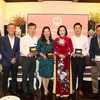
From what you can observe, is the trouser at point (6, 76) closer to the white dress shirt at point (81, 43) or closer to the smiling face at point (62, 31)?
the smiling face at point (62, 31)

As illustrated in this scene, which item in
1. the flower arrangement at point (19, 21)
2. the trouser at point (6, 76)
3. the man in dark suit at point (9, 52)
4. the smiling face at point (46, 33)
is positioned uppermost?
the flower arrangement at point (19, 21)

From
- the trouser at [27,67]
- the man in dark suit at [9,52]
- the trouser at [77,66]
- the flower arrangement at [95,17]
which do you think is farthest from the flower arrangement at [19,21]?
the trouser at [77,66]

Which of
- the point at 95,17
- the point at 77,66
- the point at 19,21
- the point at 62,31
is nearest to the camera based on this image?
the point at 62,31

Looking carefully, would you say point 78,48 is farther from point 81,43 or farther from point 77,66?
point 77,66

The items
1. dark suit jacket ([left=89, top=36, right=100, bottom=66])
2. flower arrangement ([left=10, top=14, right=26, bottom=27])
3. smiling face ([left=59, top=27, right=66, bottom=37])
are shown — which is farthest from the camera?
flower arrangement ([left=10, top=14, right=26, bottom=27])

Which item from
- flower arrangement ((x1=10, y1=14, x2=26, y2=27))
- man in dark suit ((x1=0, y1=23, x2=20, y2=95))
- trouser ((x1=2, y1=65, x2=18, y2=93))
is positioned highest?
flower arrangement ((x1=10, y1=14, x2=26, y2=27))

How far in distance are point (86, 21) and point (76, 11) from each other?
2.15ft

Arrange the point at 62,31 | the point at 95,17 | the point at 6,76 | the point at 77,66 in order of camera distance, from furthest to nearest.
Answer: the point at 95,17, the point at 77,66, the point at 6,76, the point at 62,31

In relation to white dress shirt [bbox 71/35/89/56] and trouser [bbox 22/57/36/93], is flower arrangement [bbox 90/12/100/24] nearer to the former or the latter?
white dress shirt [bbox 71/35/89/56]

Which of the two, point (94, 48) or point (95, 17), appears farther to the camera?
point (95, 17)

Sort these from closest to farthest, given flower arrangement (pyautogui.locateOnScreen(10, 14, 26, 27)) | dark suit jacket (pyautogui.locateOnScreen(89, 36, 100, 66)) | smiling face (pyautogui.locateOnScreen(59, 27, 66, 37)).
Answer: smiling face (pyautogui.locateOnScreen(59, 27, 66, 37))
dark suit jacket (pyautogui.locateOnScreen(89, 36, 100, 66))
flower arrangement (pyautogui.locateOnScreen(10, 14, 26, 27))

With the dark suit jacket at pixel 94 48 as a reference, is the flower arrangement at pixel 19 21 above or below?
above

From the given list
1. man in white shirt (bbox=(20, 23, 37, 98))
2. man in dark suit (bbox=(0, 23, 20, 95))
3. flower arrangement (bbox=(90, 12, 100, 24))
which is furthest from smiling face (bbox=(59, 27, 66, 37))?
flower arrangement (bbox=(90, 12, 100, 24))

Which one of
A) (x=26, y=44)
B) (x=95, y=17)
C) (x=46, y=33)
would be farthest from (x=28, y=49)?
(x=95, y=17)
